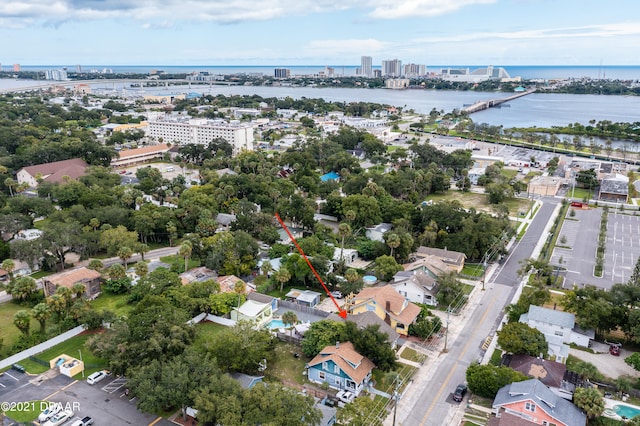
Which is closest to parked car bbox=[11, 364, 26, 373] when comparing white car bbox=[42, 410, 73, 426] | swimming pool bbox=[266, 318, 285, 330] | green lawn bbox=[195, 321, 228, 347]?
white car bbox=[42, 410, 73, 426]

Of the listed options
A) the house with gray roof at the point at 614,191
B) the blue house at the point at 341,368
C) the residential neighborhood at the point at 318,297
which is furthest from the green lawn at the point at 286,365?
the house with gray roof at the point at 614,191

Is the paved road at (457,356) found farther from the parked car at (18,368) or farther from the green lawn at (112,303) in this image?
the parked car at (18,368)

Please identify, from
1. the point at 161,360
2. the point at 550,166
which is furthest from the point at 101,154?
the point at 550,166

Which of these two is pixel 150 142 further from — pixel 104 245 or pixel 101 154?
pixel 104 245

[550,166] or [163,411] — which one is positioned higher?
[550,166]

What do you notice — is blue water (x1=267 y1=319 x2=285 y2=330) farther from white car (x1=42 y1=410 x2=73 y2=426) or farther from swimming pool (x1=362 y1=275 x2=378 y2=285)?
white car (x1=42 y1=410 x2=73 y2=426)
